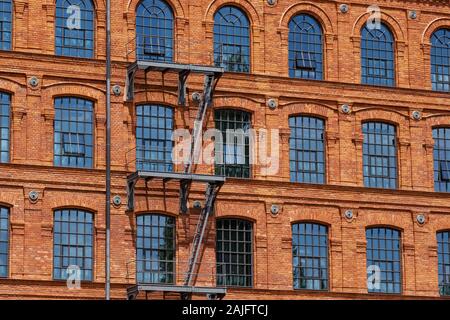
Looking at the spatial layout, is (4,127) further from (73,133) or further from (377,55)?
(377,55)

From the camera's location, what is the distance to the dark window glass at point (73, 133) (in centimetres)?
4603

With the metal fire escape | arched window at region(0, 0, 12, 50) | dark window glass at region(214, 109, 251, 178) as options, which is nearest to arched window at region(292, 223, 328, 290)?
dark window glass at region(214, 109, 251, 178)

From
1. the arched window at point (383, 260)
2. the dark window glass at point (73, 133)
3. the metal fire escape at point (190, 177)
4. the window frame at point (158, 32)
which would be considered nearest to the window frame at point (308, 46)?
the metal fire escape at point (190, 177)

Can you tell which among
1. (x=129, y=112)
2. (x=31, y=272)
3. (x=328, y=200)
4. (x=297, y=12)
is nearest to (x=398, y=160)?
(x=328, y=200)

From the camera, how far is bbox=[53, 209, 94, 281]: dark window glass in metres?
45.1

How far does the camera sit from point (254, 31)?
49.3 m

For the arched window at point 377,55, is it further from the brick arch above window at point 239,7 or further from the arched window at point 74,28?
the arched window at point 74,28

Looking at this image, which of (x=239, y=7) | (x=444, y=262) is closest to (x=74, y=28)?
(x=239, y=7)

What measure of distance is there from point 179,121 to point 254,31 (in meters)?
4.61

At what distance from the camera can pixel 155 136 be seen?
47.2m

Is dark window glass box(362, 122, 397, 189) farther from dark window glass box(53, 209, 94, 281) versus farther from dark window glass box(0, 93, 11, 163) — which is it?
dark window glass box(0, 93, 11, 163)

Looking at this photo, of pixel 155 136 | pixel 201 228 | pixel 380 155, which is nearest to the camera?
pixel 201 228

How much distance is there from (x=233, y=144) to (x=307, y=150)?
2.90 m

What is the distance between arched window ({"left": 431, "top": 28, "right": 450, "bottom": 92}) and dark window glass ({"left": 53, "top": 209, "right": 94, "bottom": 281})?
1480 centimetres
